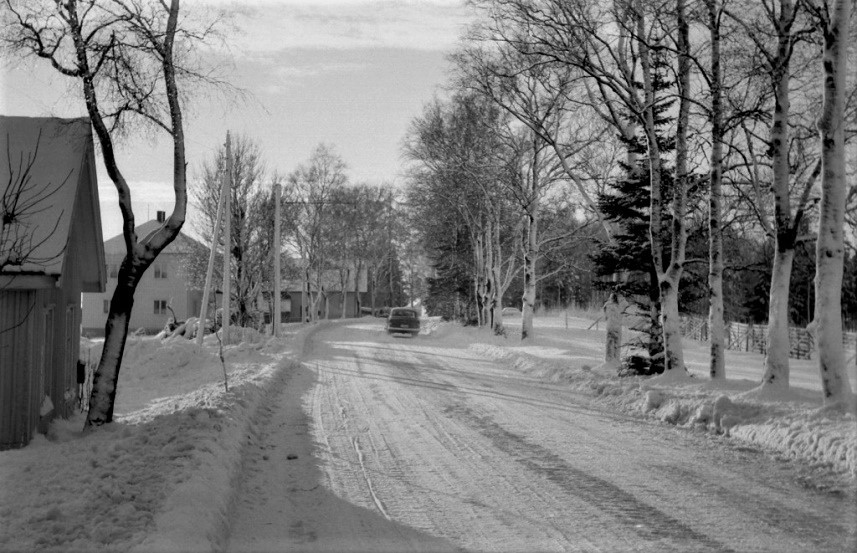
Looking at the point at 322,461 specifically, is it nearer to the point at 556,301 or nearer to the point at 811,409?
the point at 811,409

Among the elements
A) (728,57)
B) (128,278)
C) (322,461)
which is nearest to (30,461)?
(128,278)

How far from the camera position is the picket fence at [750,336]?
2814 cm

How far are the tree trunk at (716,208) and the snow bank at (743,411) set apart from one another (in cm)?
61

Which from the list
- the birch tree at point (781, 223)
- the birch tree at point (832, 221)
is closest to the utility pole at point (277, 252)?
the birch tree at point (781, 223)

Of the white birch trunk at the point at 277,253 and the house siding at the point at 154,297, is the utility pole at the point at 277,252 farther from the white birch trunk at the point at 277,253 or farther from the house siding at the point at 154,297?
the house siding at the point at 154,297

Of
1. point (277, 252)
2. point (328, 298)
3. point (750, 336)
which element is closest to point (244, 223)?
point (277, 252)

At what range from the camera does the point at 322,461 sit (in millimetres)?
9266

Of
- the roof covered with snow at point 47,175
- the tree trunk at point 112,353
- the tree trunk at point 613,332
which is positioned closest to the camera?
the roof covered with snow at point 47,175

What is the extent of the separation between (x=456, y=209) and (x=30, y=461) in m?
33.3

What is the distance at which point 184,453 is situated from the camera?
829cm

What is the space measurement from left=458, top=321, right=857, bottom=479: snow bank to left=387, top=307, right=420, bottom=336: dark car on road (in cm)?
2277

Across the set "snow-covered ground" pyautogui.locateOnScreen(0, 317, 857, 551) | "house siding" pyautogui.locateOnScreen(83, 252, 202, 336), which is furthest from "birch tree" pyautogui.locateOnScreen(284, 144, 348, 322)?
"snow-covered ground" pyautogui.locateOnScreen(0, 317, 857, 551)

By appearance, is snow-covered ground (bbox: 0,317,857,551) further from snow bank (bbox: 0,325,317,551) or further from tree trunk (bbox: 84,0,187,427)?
tree trunk (bbox: 84,0,187,427)

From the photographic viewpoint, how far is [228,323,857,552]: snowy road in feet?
20.4
